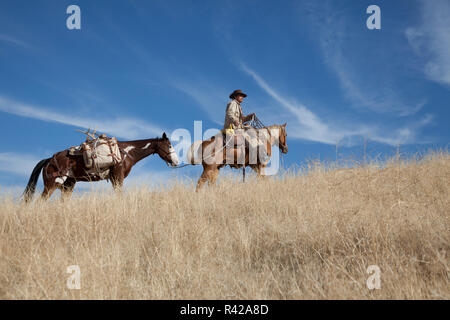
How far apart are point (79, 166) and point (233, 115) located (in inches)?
213

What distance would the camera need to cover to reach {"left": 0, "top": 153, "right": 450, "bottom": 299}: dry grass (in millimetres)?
3006

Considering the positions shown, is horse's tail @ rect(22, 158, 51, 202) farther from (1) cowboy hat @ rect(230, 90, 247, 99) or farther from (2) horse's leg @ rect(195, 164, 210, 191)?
(1) cowboy hat @ rect(230, 90, 247, 99)

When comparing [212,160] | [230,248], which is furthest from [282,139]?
[230,248]

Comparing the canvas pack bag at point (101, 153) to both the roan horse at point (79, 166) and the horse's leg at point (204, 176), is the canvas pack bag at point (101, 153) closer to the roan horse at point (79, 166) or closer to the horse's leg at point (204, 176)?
the roan horse at point (79, 166)

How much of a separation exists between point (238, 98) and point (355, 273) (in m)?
8.27

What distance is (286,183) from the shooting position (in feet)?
25.7

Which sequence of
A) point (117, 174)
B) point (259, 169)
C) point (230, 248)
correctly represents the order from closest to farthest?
point (230, 248)
point (117, 174)
point (259, 169)

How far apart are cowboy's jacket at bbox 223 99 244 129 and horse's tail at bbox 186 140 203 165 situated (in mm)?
1368

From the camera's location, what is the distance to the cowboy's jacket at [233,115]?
10.2 m

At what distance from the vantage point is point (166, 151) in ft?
31.7

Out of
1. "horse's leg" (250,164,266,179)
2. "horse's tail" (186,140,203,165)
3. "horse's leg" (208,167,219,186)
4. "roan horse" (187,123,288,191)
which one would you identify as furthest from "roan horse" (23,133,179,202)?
"horse's leg" (250,164,266,179)

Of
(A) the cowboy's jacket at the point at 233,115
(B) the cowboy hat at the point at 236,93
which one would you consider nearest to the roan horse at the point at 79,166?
(A) the cowboy's jacket at the point at 233,115

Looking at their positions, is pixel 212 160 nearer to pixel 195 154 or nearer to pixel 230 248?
pixel 195 154

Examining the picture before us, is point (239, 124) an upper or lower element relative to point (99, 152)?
upper
